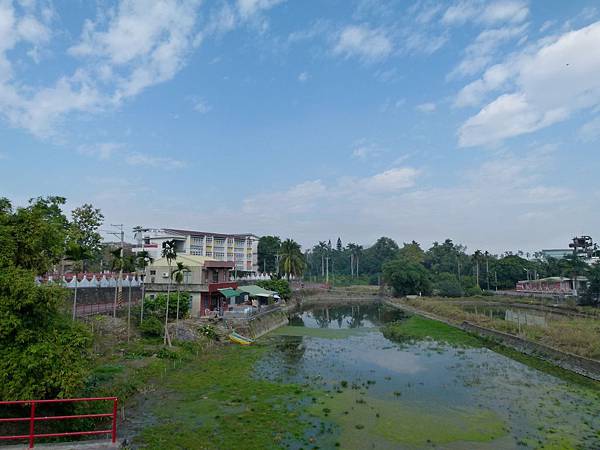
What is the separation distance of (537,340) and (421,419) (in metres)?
22.3

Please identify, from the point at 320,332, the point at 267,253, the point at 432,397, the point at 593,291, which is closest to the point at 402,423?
the point at 432,397

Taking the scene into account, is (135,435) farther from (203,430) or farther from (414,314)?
(414,314)

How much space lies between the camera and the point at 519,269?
4183 inches

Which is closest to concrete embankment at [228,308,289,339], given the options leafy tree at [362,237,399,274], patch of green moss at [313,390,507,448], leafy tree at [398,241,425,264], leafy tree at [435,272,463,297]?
patch of green moss at [313,390,507,448]

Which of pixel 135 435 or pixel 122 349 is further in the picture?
pixel 122 349

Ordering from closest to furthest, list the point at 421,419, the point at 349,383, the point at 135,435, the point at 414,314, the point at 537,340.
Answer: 1. the point at 135,435
2. the point at 421,419
3. the point at 349,383
4. the point at 537,340
5. the point at 414,314

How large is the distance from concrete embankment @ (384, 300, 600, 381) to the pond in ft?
Result: 7.31

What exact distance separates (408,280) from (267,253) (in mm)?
43637

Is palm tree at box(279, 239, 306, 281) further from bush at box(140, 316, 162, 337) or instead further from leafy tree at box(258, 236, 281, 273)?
bush at box(140, 316, 162, 337)

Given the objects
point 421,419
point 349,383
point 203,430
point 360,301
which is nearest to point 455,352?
point 349,383

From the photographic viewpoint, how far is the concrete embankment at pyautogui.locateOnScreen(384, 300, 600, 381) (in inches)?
1070

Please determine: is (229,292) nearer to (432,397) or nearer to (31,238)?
(432,397)

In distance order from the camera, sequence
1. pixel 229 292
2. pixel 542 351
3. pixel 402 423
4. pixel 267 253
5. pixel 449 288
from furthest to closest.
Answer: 1. pixel 267 253
2. pixel 449 288
3. pixel 229 292
4. pixel 542 351
5. pixel 402 423

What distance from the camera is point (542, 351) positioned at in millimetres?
32875
